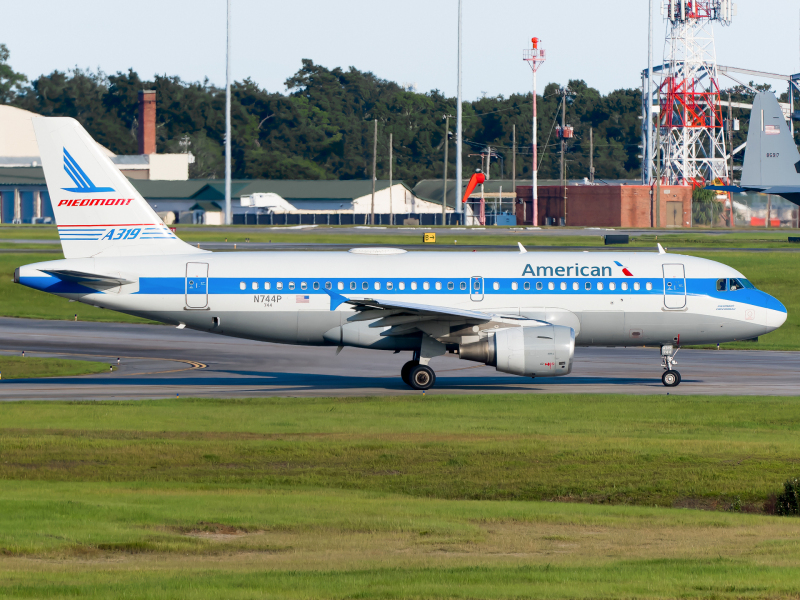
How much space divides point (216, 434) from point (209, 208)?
132448 mm

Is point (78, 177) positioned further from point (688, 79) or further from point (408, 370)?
point (688, 79)

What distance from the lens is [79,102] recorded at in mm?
199500

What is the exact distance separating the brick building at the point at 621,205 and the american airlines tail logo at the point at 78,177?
102m

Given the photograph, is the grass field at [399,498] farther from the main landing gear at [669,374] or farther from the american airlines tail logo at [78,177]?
the american airlines tail logo at [78,177]

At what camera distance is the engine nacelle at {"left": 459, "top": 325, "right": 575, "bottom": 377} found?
32.2 metres

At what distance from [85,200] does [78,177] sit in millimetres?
784

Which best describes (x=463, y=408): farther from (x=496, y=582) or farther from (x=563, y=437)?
(x=496, y=582)

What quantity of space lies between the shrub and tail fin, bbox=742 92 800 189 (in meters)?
56.1

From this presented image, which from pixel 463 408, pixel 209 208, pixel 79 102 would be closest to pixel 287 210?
pixel 209 208

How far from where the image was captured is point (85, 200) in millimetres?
34656

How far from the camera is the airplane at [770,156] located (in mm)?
69438

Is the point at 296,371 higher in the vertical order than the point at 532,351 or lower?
lower

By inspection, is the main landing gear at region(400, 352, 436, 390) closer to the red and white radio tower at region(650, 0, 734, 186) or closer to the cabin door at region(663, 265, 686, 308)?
the cabin door at region(663, 265, 686, 308)

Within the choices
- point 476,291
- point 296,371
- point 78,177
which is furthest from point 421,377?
point 78,177
